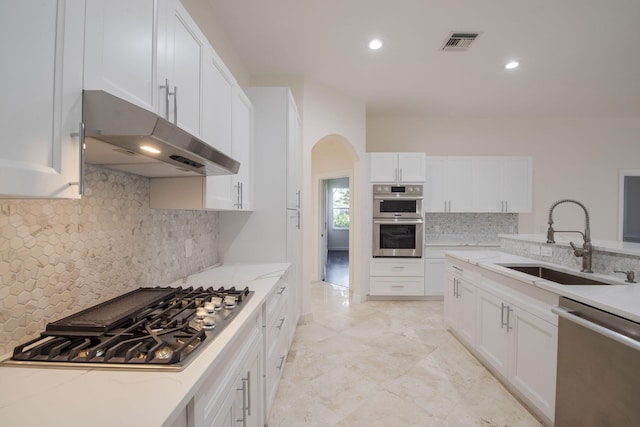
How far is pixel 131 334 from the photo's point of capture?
1.00 m

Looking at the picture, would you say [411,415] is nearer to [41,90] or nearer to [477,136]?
[41,90]

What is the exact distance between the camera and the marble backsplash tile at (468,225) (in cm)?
490

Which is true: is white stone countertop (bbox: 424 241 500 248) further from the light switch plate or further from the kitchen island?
the light switch plate

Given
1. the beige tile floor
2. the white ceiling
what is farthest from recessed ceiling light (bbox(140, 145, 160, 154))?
the white ceiling

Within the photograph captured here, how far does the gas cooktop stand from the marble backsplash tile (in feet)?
13.8

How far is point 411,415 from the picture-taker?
1.95m

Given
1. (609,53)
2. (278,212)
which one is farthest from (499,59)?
(278,212)

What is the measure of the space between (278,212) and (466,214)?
143 inches

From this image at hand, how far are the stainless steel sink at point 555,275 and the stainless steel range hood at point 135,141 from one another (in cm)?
243

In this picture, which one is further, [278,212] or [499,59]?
[499,59]

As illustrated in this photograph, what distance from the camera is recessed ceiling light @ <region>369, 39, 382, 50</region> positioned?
9.38 ft

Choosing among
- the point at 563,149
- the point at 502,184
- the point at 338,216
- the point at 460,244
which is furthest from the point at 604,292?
the point at 338,216

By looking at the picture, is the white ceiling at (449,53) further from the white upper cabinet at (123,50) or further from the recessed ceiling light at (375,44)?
the white upper cabinet at (123,50)

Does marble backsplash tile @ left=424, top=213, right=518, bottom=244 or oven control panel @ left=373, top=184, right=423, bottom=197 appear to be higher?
oven control panel @ left=373, top=184, right=423, bottom=197
